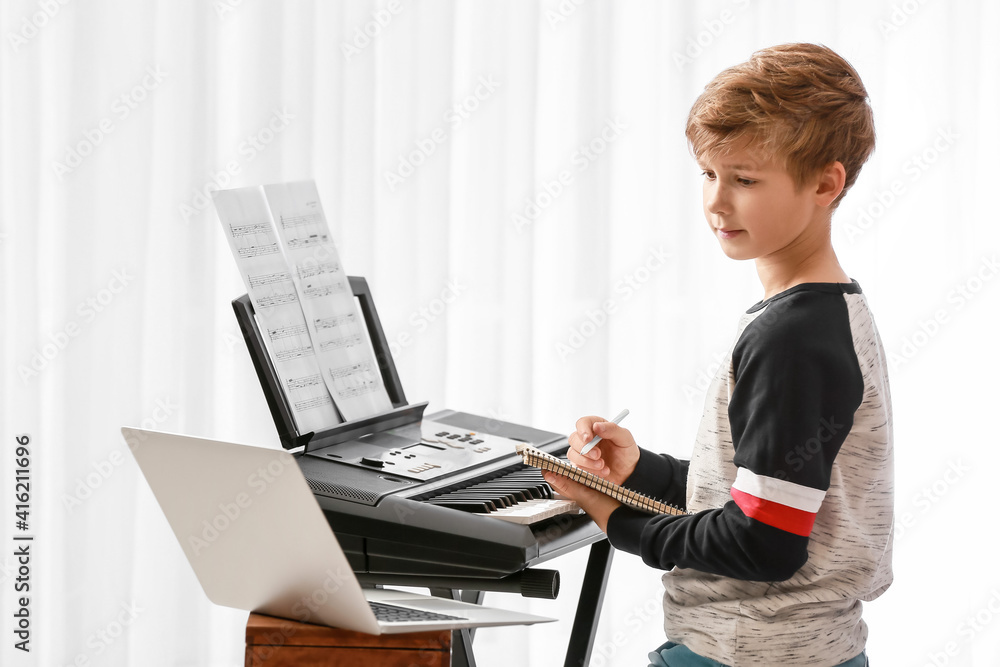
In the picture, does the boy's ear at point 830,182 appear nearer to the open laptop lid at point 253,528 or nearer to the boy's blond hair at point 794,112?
the boy's blond hair at point 794,112

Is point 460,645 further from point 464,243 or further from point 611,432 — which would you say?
point 464,243

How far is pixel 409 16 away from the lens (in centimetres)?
251

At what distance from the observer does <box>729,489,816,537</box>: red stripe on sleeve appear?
3.34 feet

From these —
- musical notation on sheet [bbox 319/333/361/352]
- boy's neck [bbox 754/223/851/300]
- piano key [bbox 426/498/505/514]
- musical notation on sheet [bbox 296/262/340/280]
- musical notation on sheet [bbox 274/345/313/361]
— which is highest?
boy's neck [bbox 754/223/851/300]

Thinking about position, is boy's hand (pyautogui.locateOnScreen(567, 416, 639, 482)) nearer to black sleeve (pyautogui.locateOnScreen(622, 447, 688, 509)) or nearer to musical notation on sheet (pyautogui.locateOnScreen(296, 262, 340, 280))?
black sleeve (pyautogui.locateOnScreen(622, 447, 688, 509))

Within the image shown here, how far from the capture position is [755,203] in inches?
43.6

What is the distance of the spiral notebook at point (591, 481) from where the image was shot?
1.21 metres

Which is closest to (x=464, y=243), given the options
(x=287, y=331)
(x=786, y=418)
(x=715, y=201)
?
(x=287, y=331)

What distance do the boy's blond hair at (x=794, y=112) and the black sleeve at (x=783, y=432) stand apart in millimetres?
164

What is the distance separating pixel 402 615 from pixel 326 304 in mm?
680

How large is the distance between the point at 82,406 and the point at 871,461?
1957 millimetres

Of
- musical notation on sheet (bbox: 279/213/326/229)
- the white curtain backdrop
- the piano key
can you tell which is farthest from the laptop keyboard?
the white curtain backdrop

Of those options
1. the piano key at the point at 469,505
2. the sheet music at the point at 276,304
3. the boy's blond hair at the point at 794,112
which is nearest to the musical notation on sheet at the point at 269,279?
the sheet music at the point at 276,304

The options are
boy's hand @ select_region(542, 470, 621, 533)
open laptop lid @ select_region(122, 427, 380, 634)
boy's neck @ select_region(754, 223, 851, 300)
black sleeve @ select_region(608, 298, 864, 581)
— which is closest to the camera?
open laptop lid @ select_region(122, 427, 380, 634)
